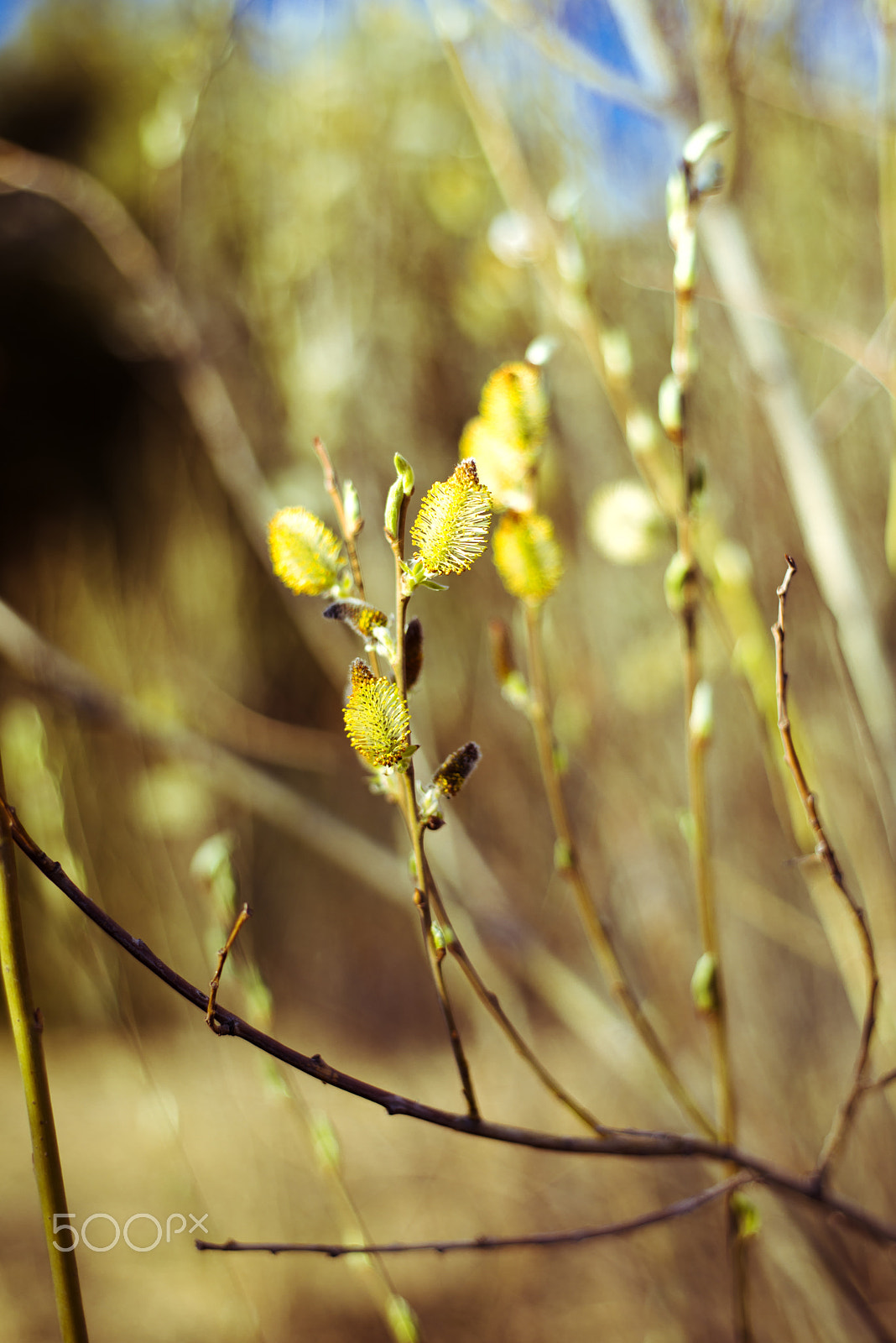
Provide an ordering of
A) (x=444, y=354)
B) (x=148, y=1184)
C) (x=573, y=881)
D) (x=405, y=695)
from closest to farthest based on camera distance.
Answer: (x=405, y=695) < (x=573, y=881) < (x=444, y=354) < (x=148, y=1184)

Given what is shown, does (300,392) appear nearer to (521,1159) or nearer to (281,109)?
(281,109)

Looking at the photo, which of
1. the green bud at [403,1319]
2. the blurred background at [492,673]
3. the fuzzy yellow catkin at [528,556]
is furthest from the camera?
the blurred background at [492,673]

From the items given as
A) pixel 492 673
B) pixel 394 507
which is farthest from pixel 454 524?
pixel 492 673

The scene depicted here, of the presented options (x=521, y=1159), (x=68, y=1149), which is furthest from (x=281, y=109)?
(x=68, y=1149)

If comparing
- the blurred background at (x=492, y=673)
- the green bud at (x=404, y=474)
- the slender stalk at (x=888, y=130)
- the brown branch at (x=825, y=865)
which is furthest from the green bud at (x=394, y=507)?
the slender stalk at (x=888, y=130)

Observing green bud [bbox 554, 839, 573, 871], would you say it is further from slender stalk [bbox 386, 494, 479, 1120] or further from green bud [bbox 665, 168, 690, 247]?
green bud [bbox 665, 168, 690, 247]

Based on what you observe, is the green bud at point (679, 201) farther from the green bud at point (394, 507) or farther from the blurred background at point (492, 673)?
the green bud at point (394, 507)
